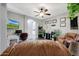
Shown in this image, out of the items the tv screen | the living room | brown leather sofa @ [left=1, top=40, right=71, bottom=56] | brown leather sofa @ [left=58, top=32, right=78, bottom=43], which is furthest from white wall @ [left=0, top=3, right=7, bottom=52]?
the tv screen

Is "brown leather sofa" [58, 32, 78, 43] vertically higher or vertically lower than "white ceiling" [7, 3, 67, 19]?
lower

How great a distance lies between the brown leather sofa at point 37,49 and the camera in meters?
1.87

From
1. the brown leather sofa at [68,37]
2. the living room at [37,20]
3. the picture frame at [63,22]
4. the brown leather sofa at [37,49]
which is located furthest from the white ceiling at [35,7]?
the brown leather sofa at [37,49]

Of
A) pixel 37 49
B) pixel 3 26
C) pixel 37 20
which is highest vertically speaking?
pixel 37 20

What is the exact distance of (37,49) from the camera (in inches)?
74.3

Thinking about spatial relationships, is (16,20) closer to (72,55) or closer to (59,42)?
(59,42)

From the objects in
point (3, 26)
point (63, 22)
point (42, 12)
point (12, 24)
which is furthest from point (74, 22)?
point (3, 26)

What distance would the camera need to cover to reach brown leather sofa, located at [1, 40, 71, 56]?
1870 millimetres

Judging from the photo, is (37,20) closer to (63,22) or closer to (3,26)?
(63,22)

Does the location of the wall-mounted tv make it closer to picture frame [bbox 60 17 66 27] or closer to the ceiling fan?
the ceiling fan

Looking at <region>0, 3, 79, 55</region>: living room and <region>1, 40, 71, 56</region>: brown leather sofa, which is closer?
<region>1, 40, 71, 56</region>: brown leather sofa

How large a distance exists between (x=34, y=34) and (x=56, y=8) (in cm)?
58

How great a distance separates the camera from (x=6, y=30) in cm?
198

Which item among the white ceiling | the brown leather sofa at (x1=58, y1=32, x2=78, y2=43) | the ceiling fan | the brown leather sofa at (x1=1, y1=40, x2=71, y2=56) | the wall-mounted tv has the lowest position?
the brown leather sofa at (x1=1, y1=40, x2=71, y2=56)
